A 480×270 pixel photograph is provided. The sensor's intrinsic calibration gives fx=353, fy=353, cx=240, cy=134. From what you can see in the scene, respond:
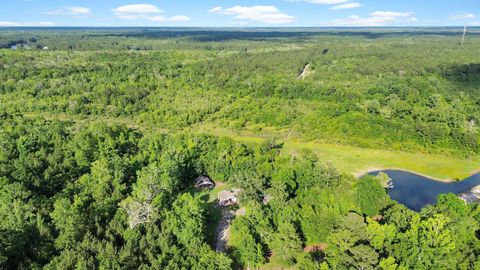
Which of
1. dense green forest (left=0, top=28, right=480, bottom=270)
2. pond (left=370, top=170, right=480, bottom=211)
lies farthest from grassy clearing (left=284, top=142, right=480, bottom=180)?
dense green forest (left=0, top=28, right=480, bottom=270)

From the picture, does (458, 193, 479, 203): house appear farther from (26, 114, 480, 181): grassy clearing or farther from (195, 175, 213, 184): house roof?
(195, 175, 213, 184): house roof

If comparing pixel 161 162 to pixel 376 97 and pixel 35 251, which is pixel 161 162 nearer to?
pixel 35 251

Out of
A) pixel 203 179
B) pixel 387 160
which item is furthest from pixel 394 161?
pixel 203 179

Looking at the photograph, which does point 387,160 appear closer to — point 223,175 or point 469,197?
point 469,197

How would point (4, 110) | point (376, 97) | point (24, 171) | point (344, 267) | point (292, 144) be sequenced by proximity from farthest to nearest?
1. point (376, 97)
2. point (4, 110)
3. point (292, 144)
4. point (24, 171)
5. point (344, 267)

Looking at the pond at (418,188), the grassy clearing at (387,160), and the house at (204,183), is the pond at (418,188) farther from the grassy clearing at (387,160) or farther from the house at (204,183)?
the house at (204,183)

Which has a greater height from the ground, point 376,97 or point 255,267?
point 376,97

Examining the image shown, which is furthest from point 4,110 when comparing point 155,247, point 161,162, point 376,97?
point 376,97

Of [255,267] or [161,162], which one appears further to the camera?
[161,162]
